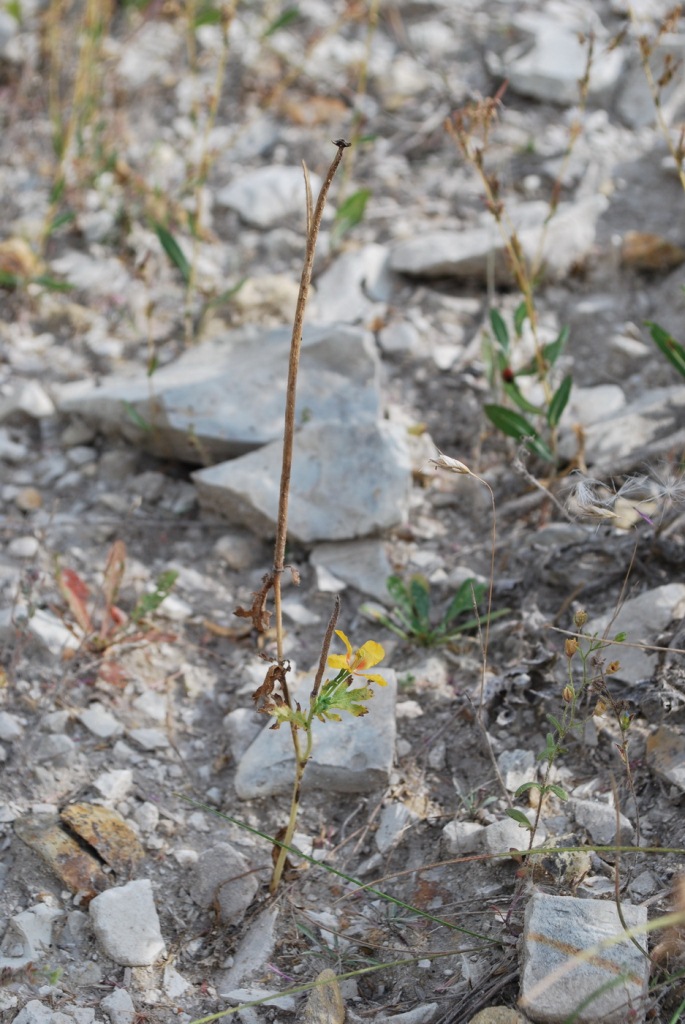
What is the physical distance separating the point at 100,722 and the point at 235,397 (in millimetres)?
1161

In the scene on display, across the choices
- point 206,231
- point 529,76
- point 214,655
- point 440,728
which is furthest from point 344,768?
point 529,76

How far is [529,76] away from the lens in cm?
419

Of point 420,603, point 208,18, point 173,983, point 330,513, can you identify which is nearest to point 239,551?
point 330,513

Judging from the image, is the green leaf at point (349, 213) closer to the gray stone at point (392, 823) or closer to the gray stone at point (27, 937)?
the gray stone at point (392, 823)

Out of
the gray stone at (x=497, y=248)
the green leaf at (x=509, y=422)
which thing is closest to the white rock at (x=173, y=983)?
the green leaf at (x=509, y=422)

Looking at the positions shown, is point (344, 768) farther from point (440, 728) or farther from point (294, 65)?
point (294, 65)

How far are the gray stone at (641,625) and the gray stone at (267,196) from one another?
2220 mm

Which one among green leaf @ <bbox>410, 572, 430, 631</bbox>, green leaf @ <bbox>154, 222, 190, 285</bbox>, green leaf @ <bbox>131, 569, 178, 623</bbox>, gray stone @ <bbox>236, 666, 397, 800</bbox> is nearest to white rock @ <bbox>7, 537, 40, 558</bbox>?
green leaf @ <bbox>131, 569, 178, 623</bbox>

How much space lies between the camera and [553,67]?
4.20 m

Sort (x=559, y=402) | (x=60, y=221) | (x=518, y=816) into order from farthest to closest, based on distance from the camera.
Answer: (x=60, y=221) < (x=559, y=402) < (x=518, y=816)

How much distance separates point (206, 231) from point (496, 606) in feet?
6.87

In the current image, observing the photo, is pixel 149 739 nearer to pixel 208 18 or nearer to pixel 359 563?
pixel 359 563

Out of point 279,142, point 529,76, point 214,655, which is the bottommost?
point 214,655

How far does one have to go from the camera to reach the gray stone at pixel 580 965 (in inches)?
57.2
